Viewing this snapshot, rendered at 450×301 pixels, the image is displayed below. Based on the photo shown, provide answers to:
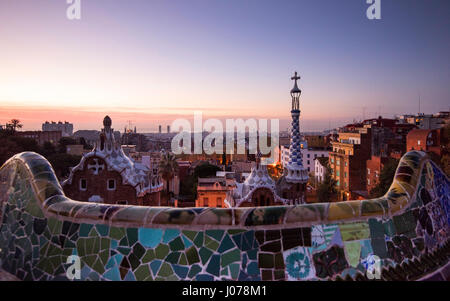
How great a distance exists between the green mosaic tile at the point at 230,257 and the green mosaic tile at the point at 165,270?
476 millimetres

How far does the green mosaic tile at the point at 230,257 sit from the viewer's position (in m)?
3.11

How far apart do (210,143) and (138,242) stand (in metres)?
67.6

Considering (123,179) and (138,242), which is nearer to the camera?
(138,242)

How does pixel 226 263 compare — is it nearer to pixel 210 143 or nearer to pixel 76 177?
pixel 76 177

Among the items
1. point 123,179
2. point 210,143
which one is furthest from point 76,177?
point 210,143

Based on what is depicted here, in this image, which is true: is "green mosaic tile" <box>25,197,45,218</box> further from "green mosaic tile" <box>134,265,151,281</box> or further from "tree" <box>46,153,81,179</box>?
"tree" <box>46,153,81,179</box>

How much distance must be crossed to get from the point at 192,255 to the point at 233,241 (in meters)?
0.39

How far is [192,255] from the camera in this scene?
3.13m

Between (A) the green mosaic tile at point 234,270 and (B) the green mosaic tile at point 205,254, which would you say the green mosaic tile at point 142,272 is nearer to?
(B) the green mosaic tile at point 205,254

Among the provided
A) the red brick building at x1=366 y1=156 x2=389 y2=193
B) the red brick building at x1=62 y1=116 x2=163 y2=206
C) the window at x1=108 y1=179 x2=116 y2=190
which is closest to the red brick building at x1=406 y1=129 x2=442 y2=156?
the red brick building at x1=366 y1=156 x2=389 y2=193

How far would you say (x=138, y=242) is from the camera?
3217mm

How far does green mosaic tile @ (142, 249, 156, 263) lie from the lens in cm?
317

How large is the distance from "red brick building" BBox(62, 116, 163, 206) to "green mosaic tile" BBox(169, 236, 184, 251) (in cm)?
1046

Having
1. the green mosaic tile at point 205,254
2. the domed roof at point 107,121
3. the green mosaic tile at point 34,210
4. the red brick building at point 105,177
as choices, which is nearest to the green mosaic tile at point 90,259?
the green mosaic tile at point 34,210
